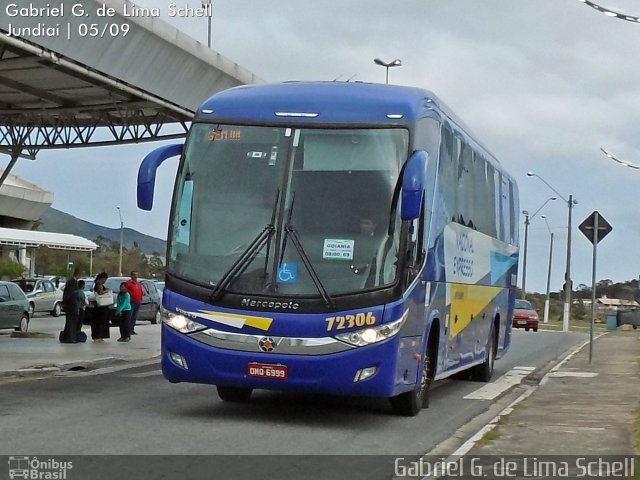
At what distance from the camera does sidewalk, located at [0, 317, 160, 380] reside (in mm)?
18484

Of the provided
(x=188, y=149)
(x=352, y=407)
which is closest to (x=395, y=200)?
(x=188, y=149)

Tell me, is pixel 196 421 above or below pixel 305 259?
below

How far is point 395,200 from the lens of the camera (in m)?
12.1

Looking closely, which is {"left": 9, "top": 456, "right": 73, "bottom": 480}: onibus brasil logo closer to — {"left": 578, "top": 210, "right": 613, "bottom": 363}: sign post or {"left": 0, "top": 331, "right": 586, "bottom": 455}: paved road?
{"left": 0, "top": 331, "right": 586, "bottom": 455}: paved road

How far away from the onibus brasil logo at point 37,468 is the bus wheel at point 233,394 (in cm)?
491

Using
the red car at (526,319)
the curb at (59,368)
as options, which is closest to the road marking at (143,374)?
the curb at (59,368)

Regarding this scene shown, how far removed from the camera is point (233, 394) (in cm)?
1411

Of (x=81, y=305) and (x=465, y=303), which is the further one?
(x=81, y=305)

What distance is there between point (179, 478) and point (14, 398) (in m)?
5.96

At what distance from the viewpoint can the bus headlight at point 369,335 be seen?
11.6m

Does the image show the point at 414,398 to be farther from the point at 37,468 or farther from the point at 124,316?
the point at 124,316

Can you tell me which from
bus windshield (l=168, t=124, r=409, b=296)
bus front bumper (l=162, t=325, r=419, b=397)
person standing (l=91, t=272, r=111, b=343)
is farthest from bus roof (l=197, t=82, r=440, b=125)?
person standing (l=91, t=272, r=111, b=343)

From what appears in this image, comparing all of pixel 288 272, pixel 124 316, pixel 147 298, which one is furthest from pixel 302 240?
pixel 147 298

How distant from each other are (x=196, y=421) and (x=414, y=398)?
2620mm
